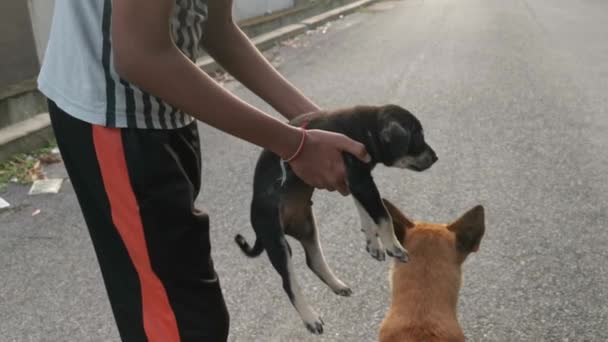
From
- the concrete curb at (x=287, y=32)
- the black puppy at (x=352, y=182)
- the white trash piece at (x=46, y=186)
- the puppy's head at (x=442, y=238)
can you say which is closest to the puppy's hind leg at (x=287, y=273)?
the black puppy at (x=352, y=182)

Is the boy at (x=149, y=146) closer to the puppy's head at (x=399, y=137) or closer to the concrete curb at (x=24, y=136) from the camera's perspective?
the puppy's head at (x=399, y=137)

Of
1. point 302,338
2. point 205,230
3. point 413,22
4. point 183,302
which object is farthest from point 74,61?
point 413,22

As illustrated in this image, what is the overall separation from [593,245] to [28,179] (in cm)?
Answer: 371

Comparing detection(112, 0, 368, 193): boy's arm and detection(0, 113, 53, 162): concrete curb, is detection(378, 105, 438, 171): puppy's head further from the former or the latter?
detection(0, 113, 53, 162): concrete curb

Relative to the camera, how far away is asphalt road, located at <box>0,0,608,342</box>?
10.4 feet

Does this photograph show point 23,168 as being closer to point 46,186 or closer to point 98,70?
point 46,186

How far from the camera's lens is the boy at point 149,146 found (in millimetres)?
1371

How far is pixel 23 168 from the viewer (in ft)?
16.1

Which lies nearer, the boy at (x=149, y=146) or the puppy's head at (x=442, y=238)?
the boy at (x=149, y=146)

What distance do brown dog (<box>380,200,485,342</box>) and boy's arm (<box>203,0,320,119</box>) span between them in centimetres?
51

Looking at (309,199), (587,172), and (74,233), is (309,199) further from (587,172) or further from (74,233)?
(587,172)

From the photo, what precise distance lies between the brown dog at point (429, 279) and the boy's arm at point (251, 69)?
1.69ft

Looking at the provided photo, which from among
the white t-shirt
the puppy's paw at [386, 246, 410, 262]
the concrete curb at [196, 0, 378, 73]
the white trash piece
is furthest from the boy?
the concrete curb at [196, 0, 378, 73]

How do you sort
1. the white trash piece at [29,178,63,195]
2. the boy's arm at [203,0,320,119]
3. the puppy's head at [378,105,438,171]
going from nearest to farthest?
the puppy's head at [378,105,438,171]
the boy's arm at [203,0,320,119]
the white trash piece at [29,178,63,195]
